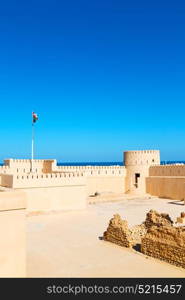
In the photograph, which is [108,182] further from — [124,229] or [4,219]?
[4,219]

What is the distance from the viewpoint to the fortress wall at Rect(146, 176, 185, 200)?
25.1 m

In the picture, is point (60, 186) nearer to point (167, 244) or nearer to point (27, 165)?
point (27, 165)

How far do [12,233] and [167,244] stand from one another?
5.39 m

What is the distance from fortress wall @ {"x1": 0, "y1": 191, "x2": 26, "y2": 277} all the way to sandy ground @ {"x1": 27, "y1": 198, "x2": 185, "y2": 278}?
9.86 ft

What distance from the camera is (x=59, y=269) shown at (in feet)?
29.0

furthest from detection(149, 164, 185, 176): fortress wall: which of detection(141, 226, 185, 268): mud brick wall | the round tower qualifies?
detection(141, 226, 185, 268): mud brick wall

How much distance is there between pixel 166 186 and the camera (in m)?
26.4

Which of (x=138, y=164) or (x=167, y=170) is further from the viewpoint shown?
(x=138, y=164)

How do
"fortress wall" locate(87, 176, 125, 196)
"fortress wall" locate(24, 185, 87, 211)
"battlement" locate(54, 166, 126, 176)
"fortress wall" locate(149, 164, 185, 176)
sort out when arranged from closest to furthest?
"fortress wall" locate(24, 185, 87, 211)
"fortress wall" locate(149, 164, 185, 176)
"fortress wall" locate(87, 176, 125, 196)
"battlement" locate(54, 166, 126, 176)

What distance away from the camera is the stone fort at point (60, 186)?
221 inches

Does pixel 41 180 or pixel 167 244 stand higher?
pixel 41 180

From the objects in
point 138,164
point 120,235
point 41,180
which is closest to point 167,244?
point 120,235

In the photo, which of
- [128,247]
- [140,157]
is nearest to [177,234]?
[128,247]

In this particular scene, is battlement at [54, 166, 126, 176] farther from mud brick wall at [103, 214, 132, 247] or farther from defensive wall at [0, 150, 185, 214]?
mud brick wall at [103, 214, 132, 247]
